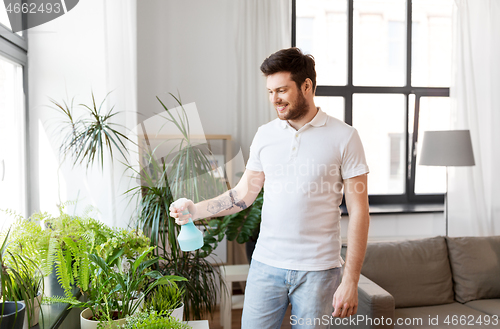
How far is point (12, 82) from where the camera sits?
205cm

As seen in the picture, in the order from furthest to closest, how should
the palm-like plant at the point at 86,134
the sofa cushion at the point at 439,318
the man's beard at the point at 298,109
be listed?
the sofa cushion at the point at 439,318 < the palm-like plant at the point at 86,134 < the man's beard at the point at 298,109

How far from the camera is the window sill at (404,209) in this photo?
11.5ft

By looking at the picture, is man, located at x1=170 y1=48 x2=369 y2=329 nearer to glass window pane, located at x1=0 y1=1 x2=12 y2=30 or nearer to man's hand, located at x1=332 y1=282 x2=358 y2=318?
man's hand, located at x1=332 y1=282 x2=358 y2=318

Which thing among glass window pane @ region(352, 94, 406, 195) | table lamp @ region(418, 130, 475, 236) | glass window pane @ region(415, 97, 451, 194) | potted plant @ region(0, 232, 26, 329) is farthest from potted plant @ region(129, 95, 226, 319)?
glass window pane @ region(415, 97, 451, 194)

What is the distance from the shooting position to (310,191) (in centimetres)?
141

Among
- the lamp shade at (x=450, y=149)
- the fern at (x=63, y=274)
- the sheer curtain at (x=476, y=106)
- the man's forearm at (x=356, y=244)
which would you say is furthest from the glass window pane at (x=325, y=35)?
the fern at (x=63, y=274)

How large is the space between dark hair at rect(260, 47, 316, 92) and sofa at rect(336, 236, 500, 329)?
1.26 meters

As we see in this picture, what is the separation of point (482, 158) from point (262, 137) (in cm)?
285

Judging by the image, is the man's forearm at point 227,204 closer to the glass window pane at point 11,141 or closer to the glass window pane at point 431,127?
the glass window pane at point 11,141

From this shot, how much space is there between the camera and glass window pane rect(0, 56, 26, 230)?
190 cm

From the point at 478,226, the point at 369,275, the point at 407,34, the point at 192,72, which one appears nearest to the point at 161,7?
the point at 192,72

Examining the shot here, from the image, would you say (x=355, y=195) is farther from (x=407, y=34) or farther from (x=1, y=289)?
(x=407, y=34)

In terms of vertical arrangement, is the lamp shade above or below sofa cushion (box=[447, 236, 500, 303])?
above

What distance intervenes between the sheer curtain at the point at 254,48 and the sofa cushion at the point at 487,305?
189 cm
